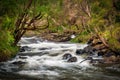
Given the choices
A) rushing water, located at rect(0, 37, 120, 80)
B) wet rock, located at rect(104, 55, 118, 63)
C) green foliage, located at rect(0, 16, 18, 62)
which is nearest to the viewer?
rushing water, located at rect(0, 37, 120, 80)

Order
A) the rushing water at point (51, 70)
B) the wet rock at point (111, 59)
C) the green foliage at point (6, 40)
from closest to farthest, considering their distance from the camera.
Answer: the rushing water at point (51, 70)
the green foliage at point (6, 40)
the wet rock at point (111, 59)

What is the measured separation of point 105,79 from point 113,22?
729 centimetres

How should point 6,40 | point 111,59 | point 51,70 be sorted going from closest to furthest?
point 51,70 → point 6,40 → point 111,59

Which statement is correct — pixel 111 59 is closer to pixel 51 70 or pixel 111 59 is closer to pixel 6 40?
pixel 51 70

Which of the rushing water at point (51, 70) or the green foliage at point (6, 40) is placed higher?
the green foliage at point (6, 40)

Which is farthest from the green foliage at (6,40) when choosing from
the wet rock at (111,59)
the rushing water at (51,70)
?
the wet rock at (111,59)

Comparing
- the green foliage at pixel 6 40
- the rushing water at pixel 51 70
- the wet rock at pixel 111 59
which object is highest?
the green foliage at pixel 6 40

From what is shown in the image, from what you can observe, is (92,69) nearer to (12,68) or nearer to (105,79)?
(105,79)

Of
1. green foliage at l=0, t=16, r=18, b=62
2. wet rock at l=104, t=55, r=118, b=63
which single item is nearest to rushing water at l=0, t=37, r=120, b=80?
green foliage at l=0, t=16, r=18, b=62

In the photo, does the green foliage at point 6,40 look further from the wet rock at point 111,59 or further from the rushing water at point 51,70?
the wet rock at point 111,59

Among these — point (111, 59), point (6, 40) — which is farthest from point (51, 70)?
point (111, 59)

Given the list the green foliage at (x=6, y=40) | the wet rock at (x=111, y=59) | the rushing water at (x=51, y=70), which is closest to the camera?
the rushing water at (x=51, y=70)

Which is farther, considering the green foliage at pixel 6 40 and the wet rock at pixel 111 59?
the wet rock at pixel 111 59

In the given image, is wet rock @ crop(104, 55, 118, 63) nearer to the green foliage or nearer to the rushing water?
the rushing water
